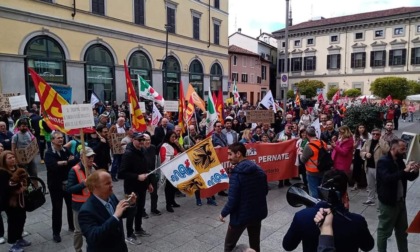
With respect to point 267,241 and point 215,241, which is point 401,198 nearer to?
point 267,241

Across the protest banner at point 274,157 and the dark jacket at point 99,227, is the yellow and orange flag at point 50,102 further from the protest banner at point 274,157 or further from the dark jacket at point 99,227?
the protest banner at point 274,157

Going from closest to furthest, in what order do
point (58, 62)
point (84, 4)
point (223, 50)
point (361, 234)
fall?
point (361, 234) → point (58, 62) → point (84, 4) → point (223, 50)

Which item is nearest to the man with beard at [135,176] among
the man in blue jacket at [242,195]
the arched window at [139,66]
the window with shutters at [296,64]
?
the man in blue jacket at [242,195]

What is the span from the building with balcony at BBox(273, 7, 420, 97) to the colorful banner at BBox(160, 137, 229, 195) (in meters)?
50.9

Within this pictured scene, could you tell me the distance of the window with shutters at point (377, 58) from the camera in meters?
49.1

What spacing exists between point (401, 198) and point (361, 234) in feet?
7.74

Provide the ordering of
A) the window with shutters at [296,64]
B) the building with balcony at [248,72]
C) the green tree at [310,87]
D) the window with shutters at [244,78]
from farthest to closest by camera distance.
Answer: the window with shutters at [296,64]
the green tree at [310,87]
the window with shutters at [244,78]
the building with balcony at [248,72]

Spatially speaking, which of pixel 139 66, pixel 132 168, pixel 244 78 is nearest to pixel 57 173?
pixel 132 168

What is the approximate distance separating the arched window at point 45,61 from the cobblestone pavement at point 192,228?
1466 cm

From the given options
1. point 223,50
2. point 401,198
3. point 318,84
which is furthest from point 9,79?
point 318,84

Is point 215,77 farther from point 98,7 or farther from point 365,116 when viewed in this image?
point 365,116

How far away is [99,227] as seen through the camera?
291 centimetres

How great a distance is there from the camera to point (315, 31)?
54562 mm

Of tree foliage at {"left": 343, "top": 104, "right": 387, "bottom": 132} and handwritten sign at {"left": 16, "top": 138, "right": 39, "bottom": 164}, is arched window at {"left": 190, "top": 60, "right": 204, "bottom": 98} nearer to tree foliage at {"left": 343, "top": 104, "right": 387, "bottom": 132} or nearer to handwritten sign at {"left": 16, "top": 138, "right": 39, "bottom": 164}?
tree foliage at {"left": 343, "top": 104, "right": 387, "bottom": 132}
